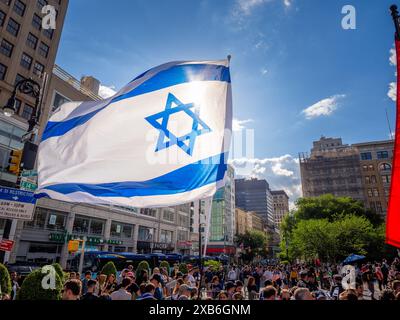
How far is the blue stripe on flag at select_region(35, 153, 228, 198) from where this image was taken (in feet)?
18.1

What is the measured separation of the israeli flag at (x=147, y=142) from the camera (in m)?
5.54

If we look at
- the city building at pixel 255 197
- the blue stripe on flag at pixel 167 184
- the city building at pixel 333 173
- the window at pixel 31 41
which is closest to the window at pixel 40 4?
the window at pixel 31 41

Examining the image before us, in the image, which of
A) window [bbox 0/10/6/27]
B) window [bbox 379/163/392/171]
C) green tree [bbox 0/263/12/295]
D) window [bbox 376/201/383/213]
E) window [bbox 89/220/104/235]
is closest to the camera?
green tree [bbox 0/263/12/295]

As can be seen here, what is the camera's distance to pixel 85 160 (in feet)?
19.1

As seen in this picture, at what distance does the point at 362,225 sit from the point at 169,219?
3473 centimetres

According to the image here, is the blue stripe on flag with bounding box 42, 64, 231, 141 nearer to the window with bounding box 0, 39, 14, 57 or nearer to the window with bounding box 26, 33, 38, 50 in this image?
the window with bounding box 0, 39, 14, 57

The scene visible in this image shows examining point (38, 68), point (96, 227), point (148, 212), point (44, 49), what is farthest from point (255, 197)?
point (38, 68)

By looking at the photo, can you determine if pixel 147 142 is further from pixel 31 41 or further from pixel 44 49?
pixel 44 49

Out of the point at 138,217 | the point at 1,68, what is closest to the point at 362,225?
the point at 138,217

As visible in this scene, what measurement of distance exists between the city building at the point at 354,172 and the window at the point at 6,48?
79338 mm

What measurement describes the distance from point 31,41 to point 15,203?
32.2 metres

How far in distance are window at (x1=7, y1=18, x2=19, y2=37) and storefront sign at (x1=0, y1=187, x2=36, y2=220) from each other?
30.5 m

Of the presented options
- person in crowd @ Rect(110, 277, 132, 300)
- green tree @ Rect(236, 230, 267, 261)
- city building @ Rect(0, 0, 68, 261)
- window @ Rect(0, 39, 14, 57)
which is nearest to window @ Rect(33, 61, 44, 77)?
city building @ Rect(0, 0, 68, 261)

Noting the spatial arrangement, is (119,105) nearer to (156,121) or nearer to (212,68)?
(156,121)
